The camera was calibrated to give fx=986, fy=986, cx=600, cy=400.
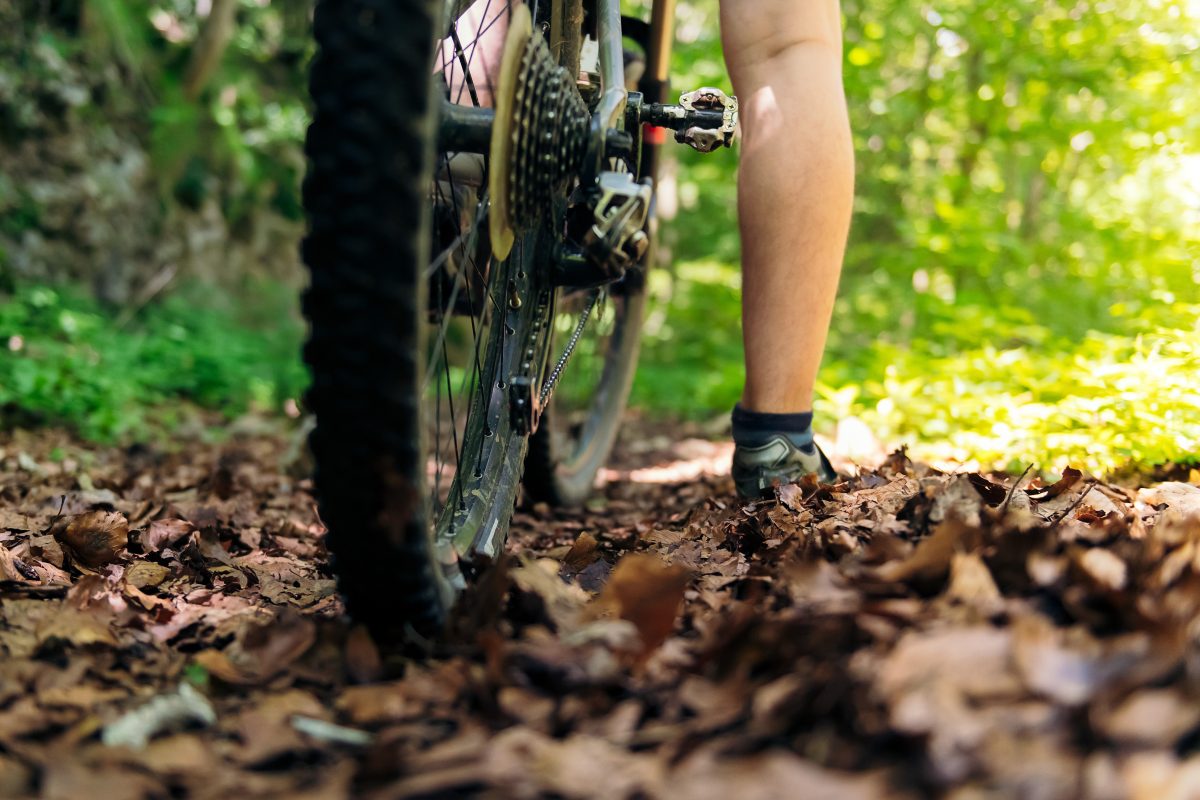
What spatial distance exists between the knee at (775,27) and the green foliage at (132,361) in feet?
8.11

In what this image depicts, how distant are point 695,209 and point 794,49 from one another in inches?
299

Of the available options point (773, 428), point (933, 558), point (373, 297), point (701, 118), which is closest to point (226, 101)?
point (701, 118)

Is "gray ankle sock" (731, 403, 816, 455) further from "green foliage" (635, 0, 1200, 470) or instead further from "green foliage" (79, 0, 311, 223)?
"green foliage" (79, 0, 311, 223)

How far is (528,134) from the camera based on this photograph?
1.29m

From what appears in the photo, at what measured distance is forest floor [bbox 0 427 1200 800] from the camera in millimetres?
771

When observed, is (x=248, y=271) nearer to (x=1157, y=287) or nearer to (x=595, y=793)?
(x=1157, y=287)

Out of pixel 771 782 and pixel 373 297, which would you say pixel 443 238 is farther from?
pixel 771 782

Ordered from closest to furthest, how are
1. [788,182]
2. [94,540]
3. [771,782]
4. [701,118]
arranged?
[771,782]
[94,540]
[701,118]
[788,182]

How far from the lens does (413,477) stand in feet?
3.42

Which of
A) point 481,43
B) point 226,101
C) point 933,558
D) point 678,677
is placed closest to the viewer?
point 678,677

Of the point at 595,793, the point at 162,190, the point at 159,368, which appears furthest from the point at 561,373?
the point at 162,190

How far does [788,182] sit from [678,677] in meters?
1.18

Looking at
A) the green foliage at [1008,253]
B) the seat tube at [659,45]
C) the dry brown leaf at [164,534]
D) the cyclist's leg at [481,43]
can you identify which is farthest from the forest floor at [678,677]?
the seat tube at [659,45]

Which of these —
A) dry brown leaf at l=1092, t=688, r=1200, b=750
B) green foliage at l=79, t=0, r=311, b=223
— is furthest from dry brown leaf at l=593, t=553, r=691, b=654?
green foliage at l=79, t=0, r=311, b=223
